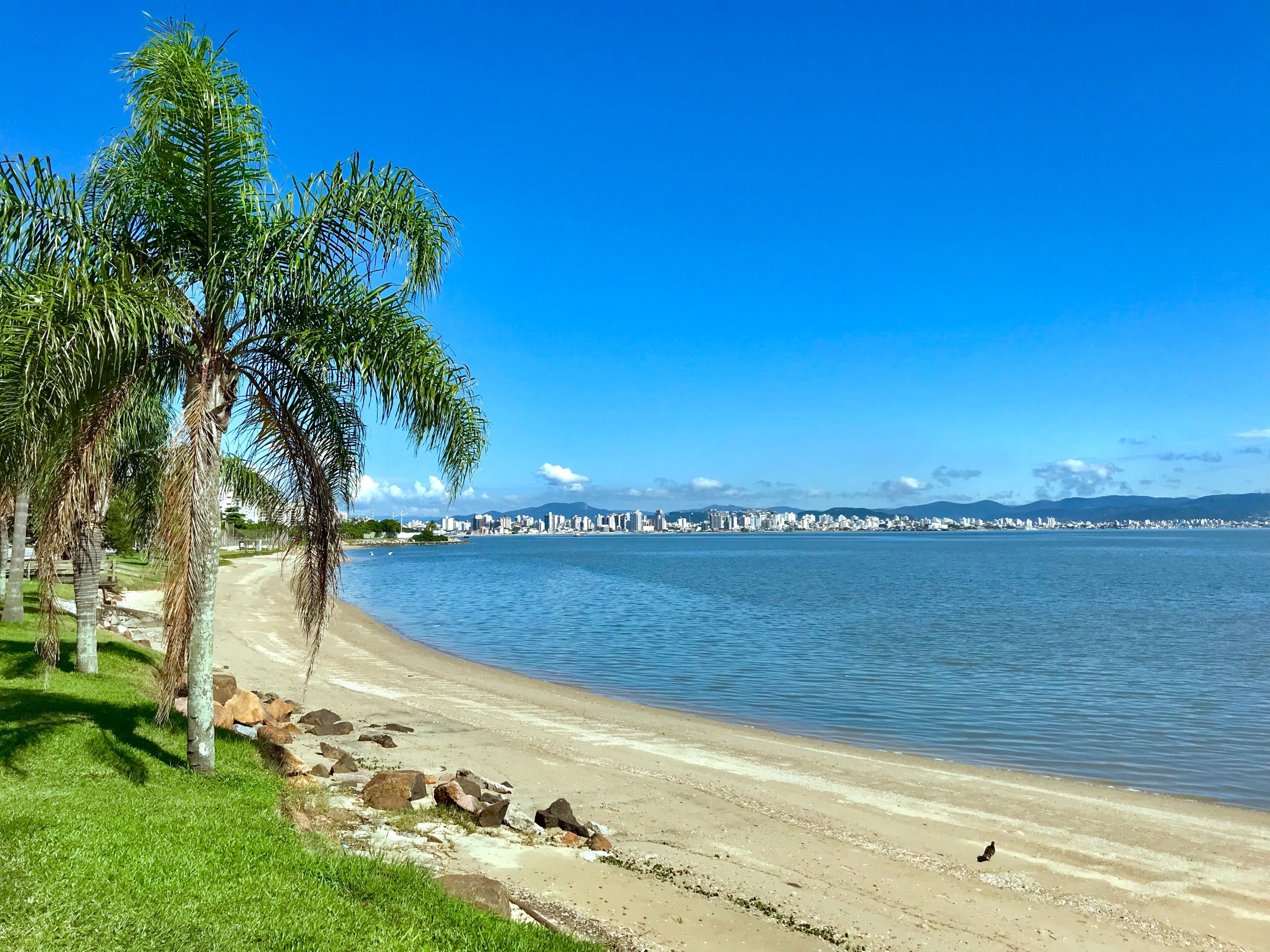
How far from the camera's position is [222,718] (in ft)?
42.8

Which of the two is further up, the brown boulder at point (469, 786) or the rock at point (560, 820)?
the brown boulder at point (469, 786)

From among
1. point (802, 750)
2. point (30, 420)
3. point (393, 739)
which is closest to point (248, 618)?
point (393, 739)

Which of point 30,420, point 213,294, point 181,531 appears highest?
point 213,294

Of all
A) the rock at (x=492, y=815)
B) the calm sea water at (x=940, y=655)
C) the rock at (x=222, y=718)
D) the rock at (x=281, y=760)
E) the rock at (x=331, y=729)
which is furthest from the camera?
the calm sea water at (x=940, y=655)

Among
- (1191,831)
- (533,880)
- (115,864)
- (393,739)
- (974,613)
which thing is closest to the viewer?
(115,864)

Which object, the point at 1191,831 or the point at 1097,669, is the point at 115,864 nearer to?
the point at 1191,831

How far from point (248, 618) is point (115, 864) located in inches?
1440

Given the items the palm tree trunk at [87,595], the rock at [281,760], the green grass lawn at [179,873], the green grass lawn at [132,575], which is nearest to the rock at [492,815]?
the green grass lawn at [179,873]

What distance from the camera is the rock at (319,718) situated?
15961mm

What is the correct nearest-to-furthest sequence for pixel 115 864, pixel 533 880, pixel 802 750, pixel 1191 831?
1. pixel 115 864
2. pixel 533 880
3. pixel 1191 831
4. pixel 802 750

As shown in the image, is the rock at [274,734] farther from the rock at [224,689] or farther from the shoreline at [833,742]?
the shoreline at [833,742]

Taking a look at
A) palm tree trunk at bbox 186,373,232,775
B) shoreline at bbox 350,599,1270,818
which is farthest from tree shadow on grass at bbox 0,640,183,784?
shoreline at bbox 350,599,1270,818

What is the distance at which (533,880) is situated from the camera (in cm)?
874

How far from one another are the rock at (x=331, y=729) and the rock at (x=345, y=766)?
9.99 feet
